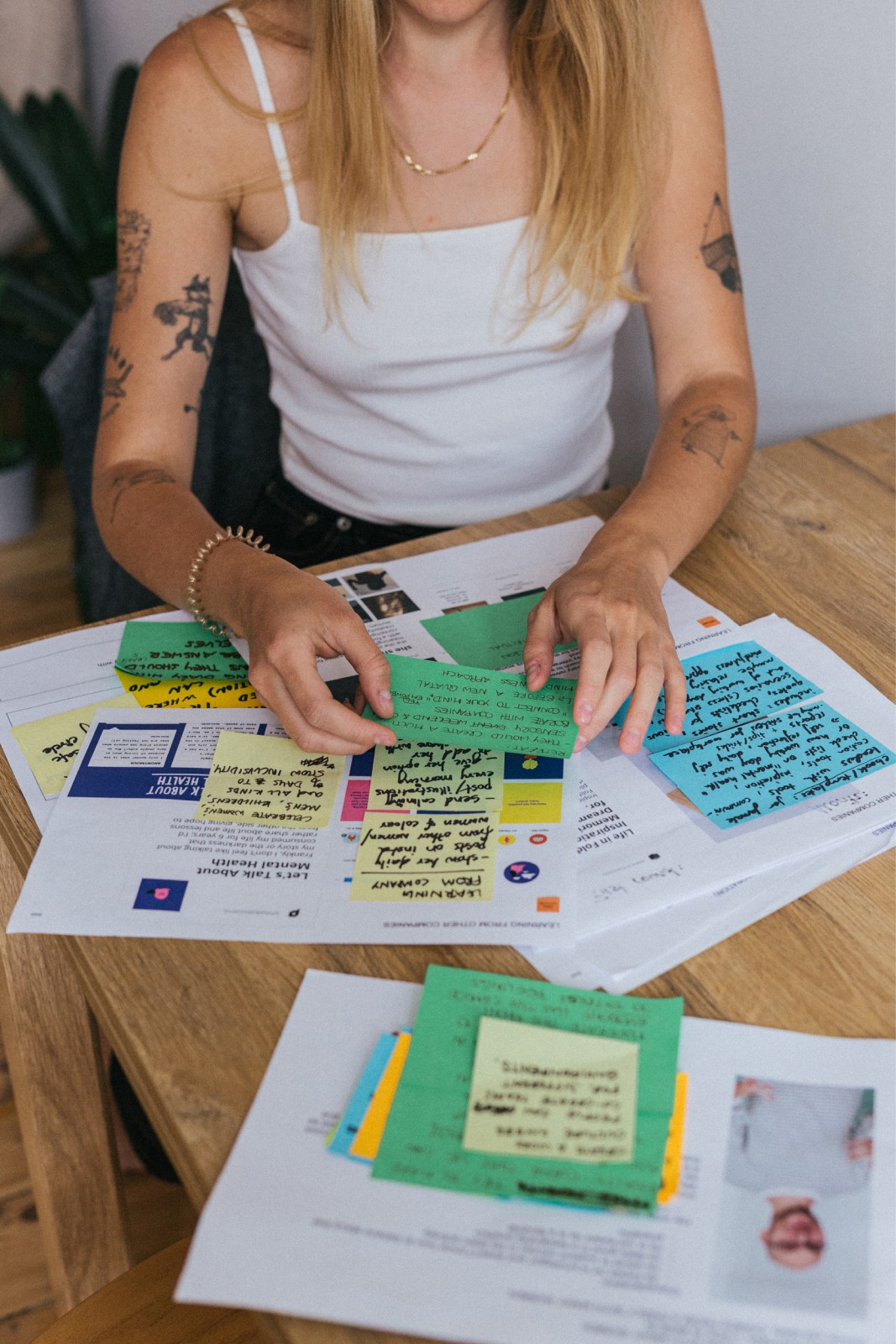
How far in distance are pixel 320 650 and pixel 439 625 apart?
16cm

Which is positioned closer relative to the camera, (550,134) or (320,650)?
(320,650)

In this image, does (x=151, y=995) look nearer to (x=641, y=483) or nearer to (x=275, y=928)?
(x=275, y=928)

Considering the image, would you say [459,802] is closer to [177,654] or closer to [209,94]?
[177,654]

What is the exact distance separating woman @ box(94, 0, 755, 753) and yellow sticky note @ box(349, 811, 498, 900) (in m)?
0.32

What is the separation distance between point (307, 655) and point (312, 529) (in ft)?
1.73

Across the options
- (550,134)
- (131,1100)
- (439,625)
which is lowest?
(131,1100)

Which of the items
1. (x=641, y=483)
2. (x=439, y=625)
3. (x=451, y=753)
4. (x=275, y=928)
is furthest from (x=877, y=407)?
(x=275, y=928)

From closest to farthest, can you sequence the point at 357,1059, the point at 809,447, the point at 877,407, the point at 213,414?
1. the point at 357,1059
2. the point at 809,447
3. the point at 877,407
4. the point at 213,414

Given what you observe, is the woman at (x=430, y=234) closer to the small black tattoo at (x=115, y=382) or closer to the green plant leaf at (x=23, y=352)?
the small black tattoo at (x=115, y=382)

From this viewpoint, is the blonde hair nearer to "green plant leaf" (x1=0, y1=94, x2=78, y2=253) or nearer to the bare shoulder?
the bare shoulder

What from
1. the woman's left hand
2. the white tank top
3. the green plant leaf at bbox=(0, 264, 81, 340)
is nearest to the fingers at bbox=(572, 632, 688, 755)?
the woman's left hand

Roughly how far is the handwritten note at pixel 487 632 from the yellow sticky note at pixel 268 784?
15 cm

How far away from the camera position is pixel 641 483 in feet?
3.21

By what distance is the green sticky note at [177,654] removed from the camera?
83 cm
